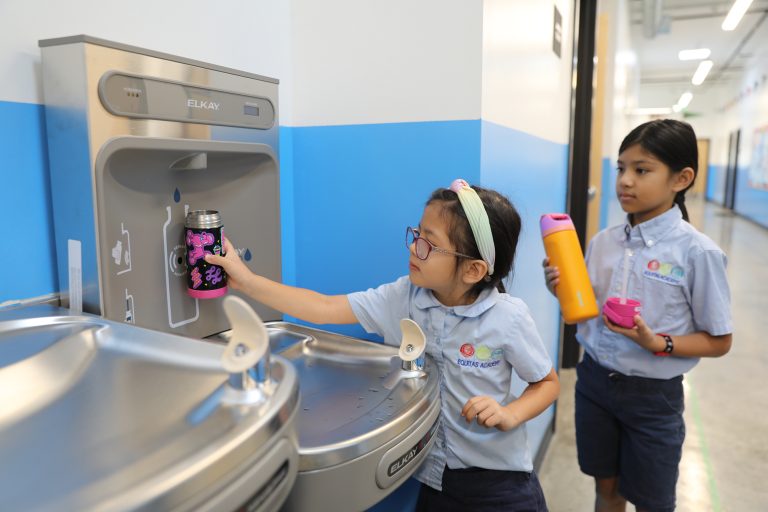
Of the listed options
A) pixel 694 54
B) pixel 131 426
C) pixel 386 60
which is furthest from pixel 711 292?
pixel 694 54

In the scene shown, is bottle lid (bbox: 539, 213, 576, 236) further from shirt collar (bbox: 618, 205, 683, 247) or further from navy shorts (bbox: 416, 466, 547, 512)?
navy shorts (bbox: 416, 466, 547, 512)

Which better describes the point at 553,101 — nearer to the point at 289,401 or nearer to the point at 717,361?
the point at 289,401

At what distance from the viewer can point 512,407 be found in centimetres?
102

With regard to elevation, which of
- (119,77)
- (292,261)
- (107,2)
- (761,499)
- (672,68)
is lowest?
(761,499)

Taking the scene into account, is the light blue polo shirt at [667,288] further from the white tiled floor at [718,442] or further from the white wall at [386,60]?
the white tiled floor at [718,442]

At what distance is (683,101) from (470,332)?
Answer: 16135 millimetres

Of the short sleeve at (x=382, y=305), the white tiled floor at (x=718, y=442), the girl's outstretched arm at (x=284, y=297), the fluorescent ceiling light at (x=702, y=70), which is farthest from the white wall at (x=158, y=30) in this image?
the fluorescent ceiling light at (x=702, y=70)

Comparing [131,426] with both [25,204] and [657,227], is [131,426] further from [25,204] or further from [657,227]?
[657,227]

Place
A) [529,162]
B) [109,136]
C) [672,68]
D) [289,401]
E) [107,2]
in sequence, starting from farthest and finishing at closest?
[672,68]
[529,162]
[107,2]
[109,136]
[289,401]

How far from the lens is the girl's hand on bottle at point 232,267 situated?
102 cm

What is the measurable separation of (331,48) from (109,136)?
0.62m

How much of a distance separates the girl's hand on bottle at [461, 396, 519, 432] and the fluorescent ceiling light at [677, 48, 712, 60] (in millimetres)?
10975

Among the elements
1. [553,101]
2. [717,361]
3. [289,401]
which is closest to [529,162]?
[553,101]

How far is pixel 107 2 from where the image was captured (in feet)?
3.11
